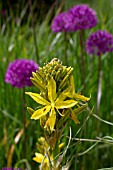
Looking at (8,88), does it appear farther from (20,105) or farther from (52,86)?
(52,86)

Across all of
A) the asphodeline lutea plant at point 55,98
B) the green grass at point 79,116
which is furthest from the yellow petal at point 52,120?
the green grass at point 79,116

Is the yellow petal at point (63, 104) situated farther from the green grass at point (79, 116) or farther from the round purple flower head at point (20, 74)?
the green grass at point (79, 116)

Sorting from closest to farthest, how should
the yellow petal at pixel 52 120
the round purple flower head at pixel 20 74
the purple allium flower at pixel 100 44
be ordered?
1. the yellow petal at pixel 52 120
2. the round purple flower head at pixel 20 74
3. the purple allium flower at pixel 100 44

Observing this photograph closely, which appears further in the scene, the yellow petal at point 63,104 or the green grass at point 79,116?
the green grass at point 79,116

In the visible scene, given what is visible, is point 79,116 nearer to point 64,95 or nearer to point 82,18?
point 82,18

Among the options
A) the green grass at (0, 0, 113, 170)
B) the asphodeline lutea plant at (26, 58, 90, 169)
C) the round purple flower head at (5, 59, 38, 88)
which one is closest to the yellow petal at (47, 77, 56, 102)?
the asphodeline lutea plant at (26, 58, 90, 169)

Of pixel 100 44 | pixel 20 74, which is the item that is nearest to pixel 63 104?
pixel 20 74

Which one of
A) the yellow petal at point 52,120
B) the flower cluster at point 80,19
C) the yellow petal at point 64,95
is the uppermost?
the flower cluster at point 80,19
